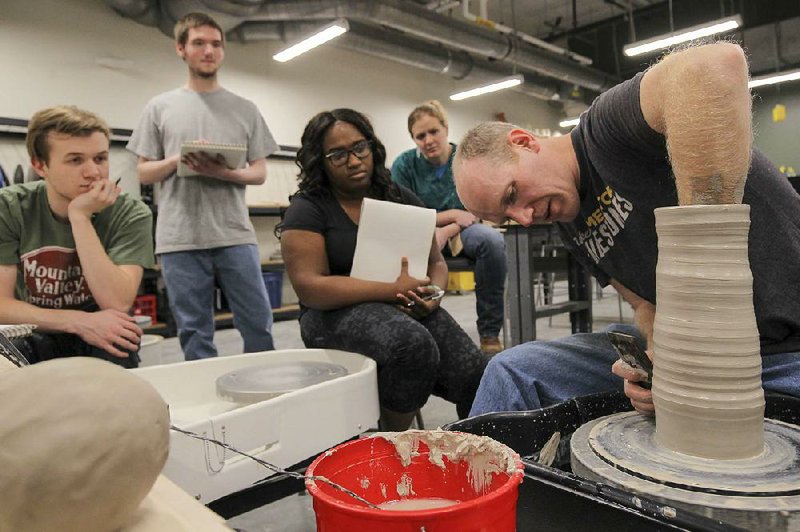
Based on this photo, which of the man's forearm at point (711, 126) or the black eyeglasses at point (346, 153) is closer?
the man's forearm at point (711, 126)

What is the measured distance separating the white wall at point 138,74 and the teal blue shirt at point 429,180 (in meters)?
3.18

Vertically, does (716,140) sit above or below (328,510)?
above

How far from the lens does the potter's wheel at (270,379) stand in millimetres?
1016

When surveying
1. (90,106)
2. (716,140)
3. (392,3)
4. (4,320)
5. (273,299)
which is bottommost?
(273,299)

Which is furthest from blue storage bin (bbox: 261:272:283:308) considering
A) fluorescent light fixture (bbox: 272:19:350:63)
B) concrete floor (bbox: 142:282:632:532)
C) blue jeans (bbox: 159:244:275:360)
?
blue jeans (bbox: 159:244:275:360)

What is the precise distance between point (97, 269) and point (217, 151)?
70 centimetres

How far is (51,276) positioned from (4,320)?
6.6 inches

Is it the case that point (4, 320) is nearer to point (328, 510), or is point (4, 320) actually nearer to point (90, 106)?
point (328, 510)

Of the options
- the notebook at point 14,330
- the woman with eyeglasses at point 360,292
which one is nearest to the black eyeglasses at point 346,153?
the woman with eyeglasses at point 360,292

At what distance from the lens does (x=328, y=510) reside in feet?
1.56

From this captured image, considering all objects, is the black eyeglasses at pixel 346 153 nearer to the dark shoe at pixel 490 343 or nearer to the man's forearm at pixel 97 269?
the man's forearm at pixel 97 269

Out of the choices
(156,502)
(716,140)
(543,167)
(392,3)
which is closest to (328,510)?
(156,502)

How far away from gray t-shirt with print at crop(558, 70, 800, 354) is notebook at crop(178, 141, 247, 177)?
1305 mm

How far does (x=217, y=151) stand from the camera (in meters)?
1.96
